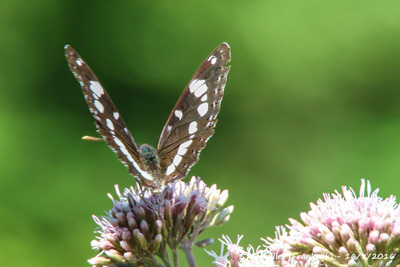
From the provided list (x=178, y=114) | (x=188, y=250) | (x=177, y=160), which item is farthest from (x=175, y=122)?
(x=188, y=250)

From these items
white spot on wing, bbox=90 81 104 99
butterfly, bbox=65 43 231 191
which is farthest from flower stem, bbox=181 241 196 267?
white spot on wing, bbox=90 81 104 99

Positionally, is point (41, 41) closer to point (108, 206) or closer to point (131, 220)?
point (108, 206)

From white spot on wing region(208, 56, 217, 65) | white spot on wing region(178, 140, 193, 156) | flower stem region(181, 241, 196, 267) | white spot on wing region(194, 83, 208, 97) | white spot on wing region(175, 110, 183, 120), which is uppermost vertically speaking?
white spot on wing region(208, 56, 217, 65)

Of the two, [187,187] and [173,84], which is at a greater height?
[173,84]

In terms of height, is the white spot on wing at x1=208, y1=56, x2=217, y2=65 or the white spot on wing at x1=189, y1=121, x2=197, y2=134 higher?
the white spot on wing at x1=208, y1=56, x2=217, y2=65

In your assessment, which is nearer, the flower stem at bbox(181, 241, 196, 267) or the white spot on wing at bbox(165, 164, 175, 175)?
the flower stem at bbox(181, 241, 196, 267)

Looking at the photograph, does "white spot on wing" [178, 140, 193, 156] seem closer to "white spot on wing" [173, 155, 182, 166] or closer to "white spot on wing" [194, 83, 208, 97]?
"white spot on wing" [173, 155, 182, 166]

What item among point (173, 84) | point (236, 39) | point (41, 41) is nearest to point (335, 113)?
point (236, 39)
